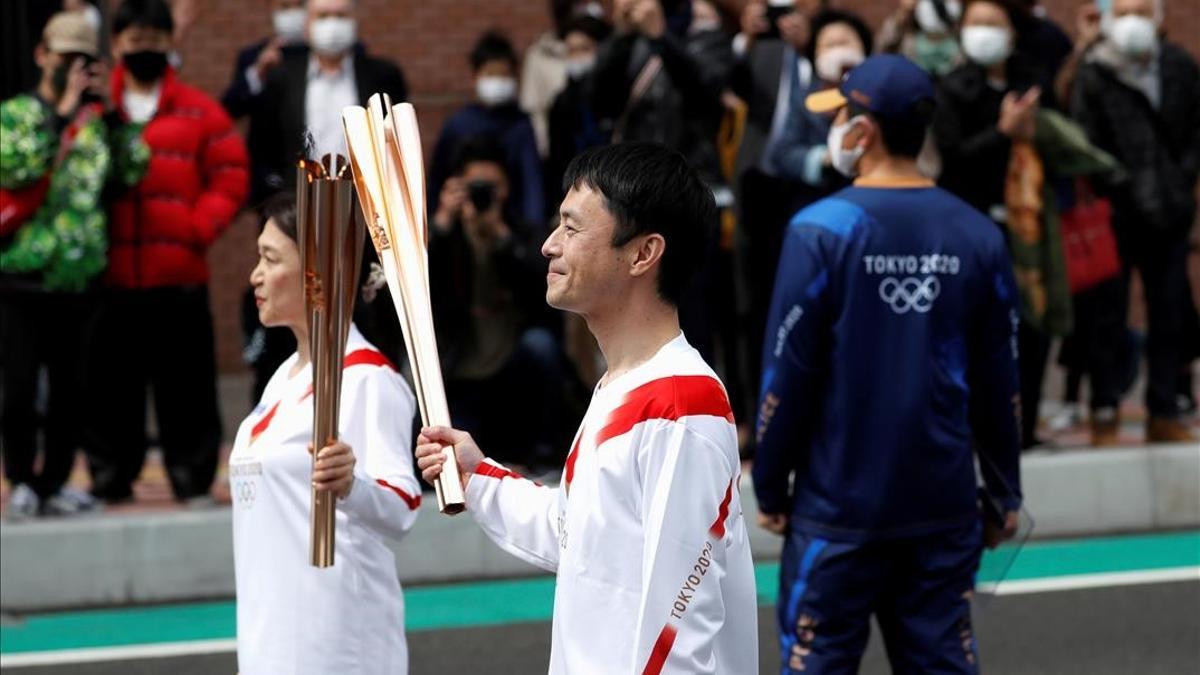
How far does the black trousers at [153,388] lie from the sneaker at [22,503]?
322mm

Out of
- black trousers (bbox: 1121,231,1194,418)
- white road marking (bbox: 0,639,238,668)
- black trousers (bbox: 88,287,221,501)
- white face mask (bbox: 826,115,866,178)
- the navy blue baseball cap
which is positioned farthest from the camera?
black trousers (bbox: 1121,231,1194,418)

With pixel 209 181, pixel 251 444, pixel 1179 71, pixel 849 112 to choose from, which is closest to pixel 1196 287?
pixel 1179 71

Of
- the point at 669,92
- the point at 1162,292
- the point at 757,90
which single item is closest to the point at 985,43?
the point at 757,90

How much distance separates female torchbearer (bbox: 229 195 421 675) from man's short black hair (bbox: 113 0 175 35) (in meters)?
4.69

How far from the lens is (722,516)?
3.65 metres

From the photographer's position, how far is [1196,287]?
14.5 meters

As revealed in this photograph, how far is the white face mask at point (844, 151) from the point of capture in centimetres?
555

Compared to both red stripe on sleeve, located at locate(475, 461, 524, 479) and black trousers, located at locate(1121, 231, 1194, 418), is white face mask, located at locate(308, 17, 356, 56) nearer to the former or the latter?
black trousers, located at locate(1121, 231, 1194, 418)

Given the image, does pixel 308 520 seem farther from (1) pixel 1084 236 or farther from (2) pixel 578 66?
(2) pixel 578 66

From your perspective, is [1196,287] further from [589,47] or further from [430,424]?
[430,424]

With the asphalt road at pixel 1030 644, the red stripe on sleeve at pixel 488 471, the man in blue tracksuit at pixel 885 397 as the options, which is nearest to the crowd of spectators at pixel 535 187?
the asphalt road at pixel 1030 644

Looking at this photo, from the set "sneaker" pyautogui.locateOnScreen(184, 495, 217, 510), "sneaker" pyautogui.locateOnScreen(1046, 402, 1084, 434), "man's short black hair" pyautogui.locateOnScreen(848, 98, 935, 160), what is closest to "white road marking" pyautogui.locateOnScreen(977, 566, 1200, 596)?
"sneaker" pyautogui.locateOnScreen(1046, 402, 1084, 434)

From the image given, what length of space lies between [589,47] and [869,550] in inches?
231

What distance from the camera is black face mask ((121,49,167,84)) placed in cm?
916
